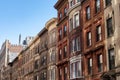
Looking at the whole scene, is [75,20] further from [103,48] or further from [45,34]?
[45,34]

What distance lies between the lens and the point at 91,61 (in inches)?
1586

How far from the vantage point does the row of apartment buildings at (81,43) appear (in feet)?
115

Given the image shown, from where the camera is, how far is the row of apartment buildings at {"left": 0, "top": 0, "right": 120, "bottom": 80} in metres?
35.0

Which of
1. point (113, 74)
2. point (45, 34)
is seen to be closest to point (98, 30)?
point (113, 74)

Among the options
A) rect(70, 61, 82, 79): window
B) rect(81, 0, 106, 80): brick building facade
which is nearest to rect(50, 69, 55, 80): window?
rect(70, 61, 82, 79): window

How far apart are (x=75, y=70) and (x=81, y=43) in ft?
14.1

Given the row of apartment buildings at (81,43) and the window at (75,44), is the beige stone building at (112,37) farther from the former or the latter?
the window at (75,44)

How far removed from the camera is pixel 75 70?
44688mm

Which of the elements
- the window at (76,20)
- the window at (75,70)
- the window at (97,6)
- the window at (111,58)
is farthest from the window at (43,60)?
the window at (111,58)

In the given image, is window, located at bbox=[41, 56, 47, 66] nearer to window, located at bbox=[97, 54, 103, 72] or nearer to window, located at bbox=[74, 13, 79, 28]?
window, located at bbox=[74, 13, 79, 28]

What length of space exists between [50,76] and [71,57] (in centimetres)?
1299

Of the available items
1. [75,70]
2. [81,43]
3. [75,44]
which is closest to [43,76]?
[75,70]

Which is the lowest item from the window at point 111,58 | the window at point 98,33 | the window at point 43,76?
the window at point 43,76

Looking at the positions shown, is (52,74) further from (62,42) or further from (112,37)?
(112,37)
